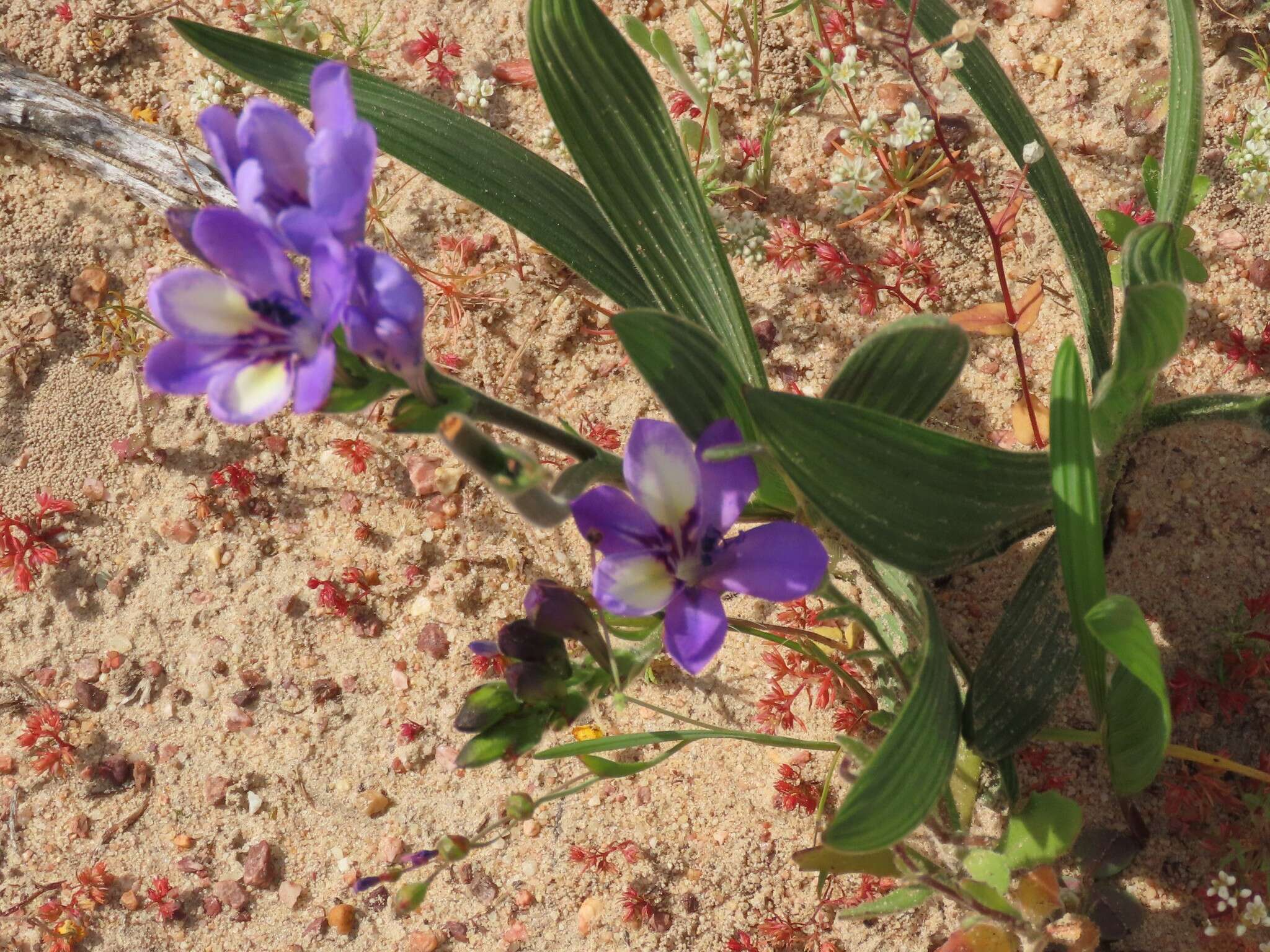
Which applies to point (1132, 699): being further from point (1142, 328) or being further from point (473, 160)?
point (473, 160)

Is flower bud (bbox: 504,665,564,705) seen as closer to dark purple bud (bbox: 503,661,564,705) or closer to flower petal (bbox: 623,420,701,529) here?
dark purple bud (bbox: 503,661,564,705)

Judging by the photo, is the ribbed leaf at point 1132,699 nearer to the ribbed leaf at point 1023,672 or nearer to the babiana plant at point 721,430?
the babiana plant at point 721,430

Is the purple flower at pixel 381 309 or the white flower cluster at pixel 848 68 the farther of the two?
the white flower cluster at pixel 848 68

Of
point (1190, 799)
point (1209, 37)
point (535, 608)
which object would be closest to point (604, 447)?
point (535, 608)

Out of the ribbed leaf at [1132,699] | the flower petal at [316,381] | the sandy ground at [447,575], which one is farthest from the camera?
the sandy ground at [447,575]

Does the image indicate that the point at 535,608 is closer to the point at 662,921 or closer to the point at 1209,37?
the point at 662,921

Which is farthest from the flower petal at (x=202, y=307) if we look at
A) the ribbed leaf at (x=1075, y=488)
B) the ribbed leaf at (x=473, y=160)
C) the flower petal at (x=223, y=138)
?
the ribbed leaf at (x=1075, y=488)
